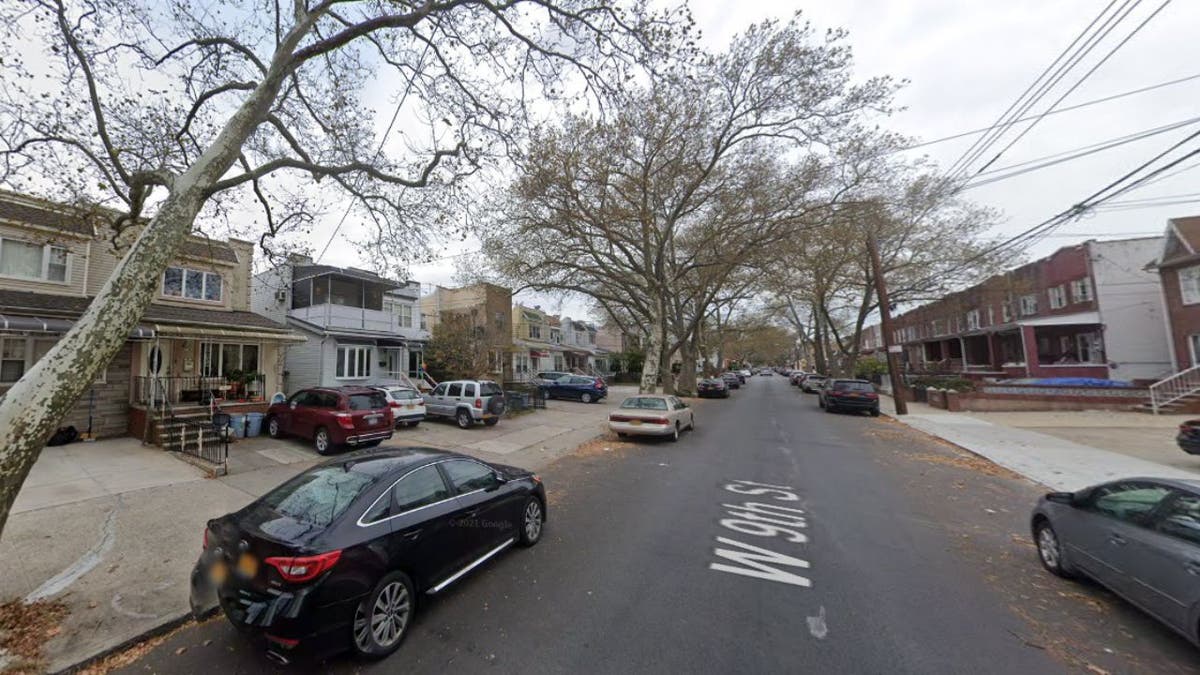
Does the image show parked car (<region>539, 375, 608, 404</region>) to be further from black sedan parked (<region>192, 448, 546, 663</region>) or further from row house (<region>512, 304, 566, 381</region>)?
black sedan parked (<region>192, 448, 546, 663</region>)

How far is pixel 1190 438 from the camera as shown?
9.16 meters

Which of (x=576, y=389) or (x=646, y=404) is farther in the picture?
(x=576, y=389)

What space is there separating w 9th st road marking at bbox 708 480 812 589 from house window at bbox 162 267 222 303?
684 inches

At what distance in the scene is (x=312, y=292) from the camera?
18.8 metres

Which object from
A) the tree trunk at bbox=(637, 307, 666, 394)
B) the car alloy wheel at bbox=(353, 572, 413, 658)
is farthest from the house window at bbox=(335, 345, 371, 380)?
the car alloy wheel at bbox=(353, 572, 413, 658)

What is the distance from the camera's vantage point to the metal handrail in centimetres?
1705

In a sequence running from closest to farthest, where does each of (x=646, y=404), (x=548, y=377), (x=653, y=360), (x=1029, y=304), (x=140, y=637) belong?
1. (x=140, y=637)
2. (x=646, y=404)
3. (x=653, y=360)
4. (x=548, y=377)
5. (x=1029, y=304)

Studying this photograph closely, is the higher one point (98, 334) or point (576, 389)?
point (98, 334)

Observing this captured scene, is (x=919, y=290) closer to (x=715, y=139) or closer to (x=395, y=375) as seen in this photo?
(x=715, y=139)

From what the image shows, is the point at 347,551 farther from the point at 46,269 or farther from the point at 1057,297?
the point at 1057,297

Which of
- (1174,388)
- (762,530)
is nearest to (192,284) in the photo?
(762,530)

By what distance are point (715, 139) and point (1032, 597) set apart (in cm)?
1678

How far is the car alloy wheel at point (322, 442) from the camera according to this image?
1067 cm

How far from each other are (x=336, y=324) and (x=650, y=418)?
1384cm
